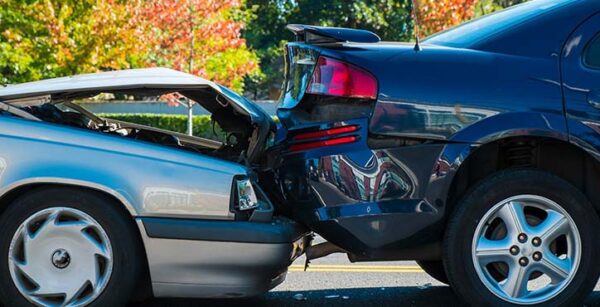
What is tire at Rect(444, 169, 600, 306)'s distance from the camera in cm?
354

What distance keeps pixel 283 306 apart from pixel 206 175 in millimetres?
1204

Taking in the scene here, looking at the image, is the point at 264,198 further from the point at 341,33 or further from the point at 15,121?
the point at 15,121

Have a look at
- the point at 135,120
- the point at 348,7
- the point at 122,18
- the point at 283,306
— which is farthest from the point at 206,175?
the point at 348,7

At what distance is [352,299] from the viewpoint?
447cm

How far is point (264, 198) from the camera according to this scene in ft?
12.1

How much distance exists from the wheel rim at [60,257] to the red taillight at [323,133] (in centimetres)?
111

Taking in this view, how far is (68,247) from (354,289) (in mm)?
2079

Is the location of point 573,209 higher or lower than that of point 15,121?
lower

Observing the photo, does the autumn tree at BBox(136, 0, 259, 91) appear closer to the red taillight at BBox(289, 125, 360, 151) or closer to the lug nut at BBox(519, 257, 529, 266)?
the red taillight at BBox(289, 125, 360, 151)

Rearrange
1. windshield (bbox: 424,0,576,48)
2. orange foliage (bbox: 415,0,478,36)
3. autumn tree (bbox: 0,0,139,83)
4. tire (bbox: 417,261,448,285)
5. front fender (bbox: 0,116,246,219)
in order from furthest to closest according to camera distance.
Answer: orange foliage (bbox: 415,0,478,36) → autumn tree (bbox: 0,0,139,83) → tire (bbox: 417,261,448,285) → windshield (bbox: 424,0,576,48) → front fender (bbox: 0,116,246,219)

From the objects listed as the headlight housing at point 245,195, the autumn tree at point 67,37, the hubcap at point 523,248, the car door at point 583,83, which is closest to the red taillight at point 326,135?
the headlight housing at point 245,195

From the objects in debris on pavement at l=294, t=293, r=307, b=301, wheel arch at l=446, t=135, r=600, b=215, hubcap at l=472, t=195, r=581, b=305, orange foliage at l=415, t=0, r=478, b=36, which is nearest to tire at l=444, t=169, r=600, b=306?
hubcap at l=472, t=195, r=581, b=305

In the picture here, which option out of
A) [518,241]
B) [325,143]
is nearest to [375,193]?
[325,143]

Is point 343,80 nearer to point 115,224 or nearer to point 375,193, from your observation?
point 375,193
